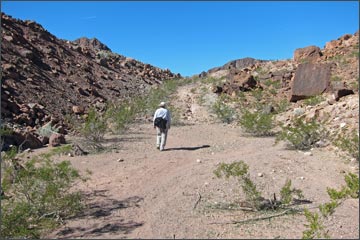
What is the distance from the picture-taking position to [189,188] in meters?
6.30

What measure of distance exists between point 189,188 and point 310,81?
1151 cm

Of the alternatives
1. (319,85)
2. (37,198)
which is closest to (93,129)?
(37,198)

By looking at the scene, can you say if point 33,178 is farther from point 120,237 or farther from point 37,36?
point 37,36

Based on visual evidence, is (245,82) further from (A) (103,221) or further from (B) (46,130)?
(A) (103,221)

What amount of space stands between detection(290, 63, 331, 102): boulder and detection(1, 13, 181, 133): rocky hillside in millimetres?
7942

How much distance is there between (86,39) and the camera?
191ft

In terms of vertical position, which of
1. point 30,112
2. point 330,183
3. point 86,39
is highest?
point 86,39

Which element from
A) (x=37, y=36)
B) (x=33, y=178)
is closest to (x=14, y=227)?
(x=33, y=178)

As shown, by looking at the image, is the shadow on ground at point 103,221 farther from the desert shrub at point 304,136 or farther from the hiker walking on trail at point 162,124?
the desert shrub at point 304,136

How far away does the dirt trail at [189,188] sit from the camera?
470 centimetres

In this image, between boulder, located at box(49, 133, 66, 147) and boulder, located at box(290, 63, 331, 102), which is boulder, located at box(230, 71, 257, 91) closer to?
boulder, located at box(290, 63, 331, 102)

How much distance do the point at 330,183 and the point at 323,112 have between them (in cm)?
517

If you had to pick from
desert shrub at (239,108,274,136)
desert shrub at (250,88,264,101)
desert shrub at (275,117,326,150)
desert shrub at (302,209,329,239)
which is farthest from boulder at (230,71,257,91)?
desert shrub at (302,209,329,239)

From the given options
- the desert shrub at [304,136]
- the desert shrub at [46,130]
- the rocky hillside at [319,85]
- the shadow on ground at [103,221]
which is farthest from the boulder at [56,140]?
the rocky hillside at [319,85]
